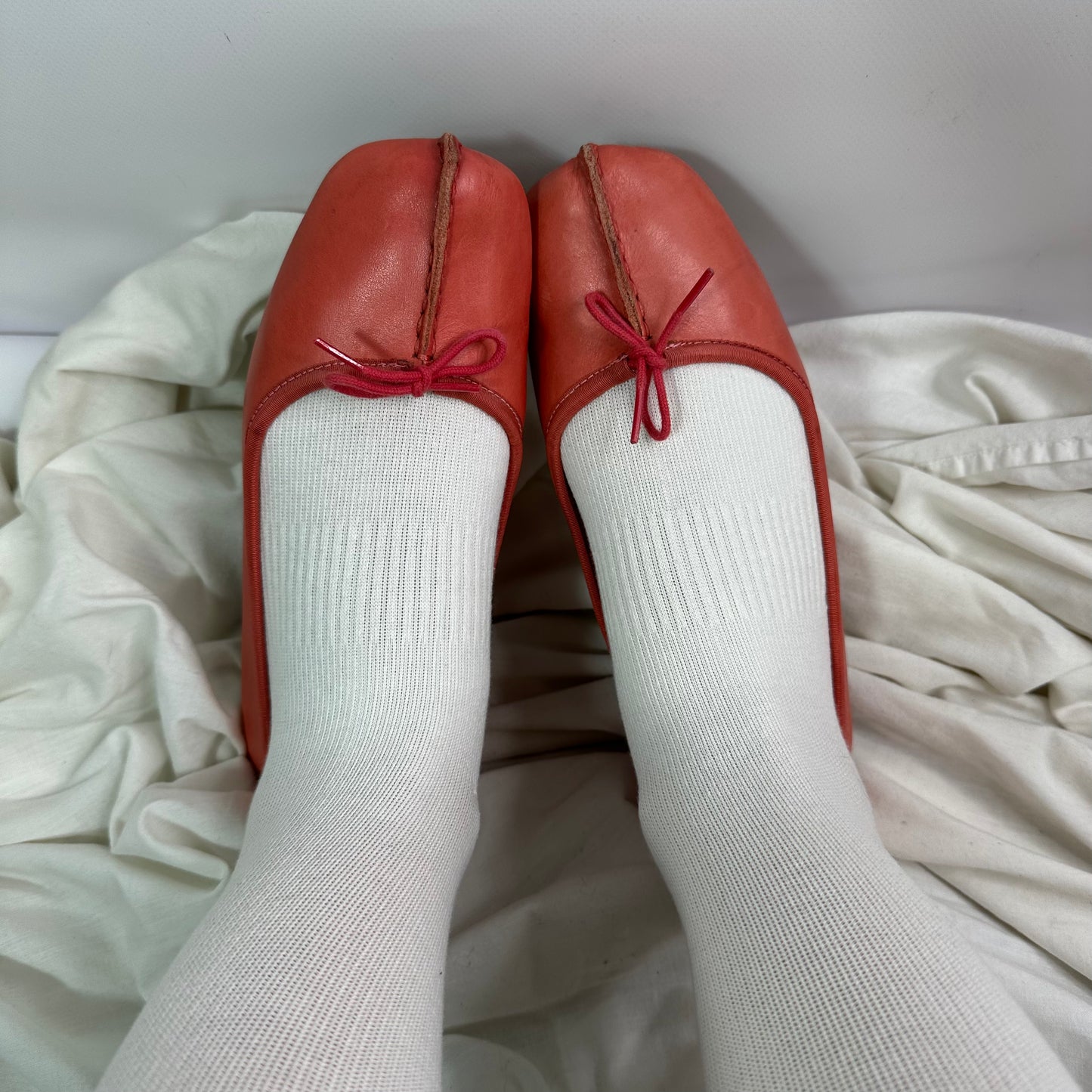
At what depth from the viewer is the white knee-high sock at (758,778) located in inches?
15.8

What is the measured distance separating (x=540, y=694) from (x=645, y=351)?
34cm

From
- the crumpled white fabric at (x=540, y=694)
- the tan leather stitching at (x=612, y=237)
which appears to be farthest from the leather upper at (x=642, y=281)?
the crumpled white fabric at (x=540, y=694)

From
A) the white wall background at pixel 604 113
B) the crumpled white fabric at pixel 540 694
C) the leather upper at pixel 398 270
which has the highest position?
the white wall background at pixel 604 113

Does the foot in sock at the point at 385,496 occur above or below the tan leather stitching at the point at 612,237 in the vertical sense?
below

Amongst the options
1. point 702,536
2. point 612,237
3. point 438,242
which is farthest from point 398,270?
point 702,536

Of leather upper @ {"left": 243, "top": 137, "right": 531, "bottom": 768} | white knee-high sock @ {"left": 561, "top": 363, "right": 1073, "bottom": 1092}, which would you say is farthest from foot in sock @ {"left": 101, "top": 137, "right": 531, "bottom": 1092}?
white knee-high sock @ {"left": 561, "top": 363, "right": 1073, "bottom": 1092}

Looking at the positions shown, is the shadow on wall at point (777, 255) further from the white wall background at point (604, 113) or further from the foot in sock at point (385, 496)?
the foot in sock at point (385, 496)

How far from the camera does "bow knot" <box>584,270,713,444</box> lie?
60cm

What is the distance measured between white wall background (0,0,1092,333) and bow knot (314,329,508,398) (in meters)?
0.19

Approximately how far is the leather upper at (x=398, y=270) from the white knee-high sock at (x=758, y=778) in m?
0.13

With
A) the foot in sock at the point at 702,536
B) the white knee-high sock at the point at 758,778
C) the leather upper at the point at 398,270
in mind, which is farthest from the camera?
the leather upper at the point at 398,270

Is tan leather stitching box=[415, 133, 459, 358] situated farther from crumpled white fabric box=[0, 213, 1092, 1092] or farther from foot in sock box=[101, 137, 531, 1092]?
crumpled white fabric box=[0, 213, 1092, 1092]

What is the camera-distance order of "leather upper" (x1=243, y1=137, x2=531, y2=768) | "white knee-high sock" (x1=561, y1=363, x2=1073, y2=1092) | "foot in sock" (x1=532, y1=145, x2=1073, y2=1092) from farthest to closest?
"leather upper" (x1=243, y1=137, x2=531, y2=768), "foot in sock" (x1=532, y1=145, x2=1073, y2=1092), "white knee-high sock" (x1=561, y1=363, x2=1073, y2=1092)

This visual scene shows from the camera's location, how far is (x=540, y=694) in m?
0.75
